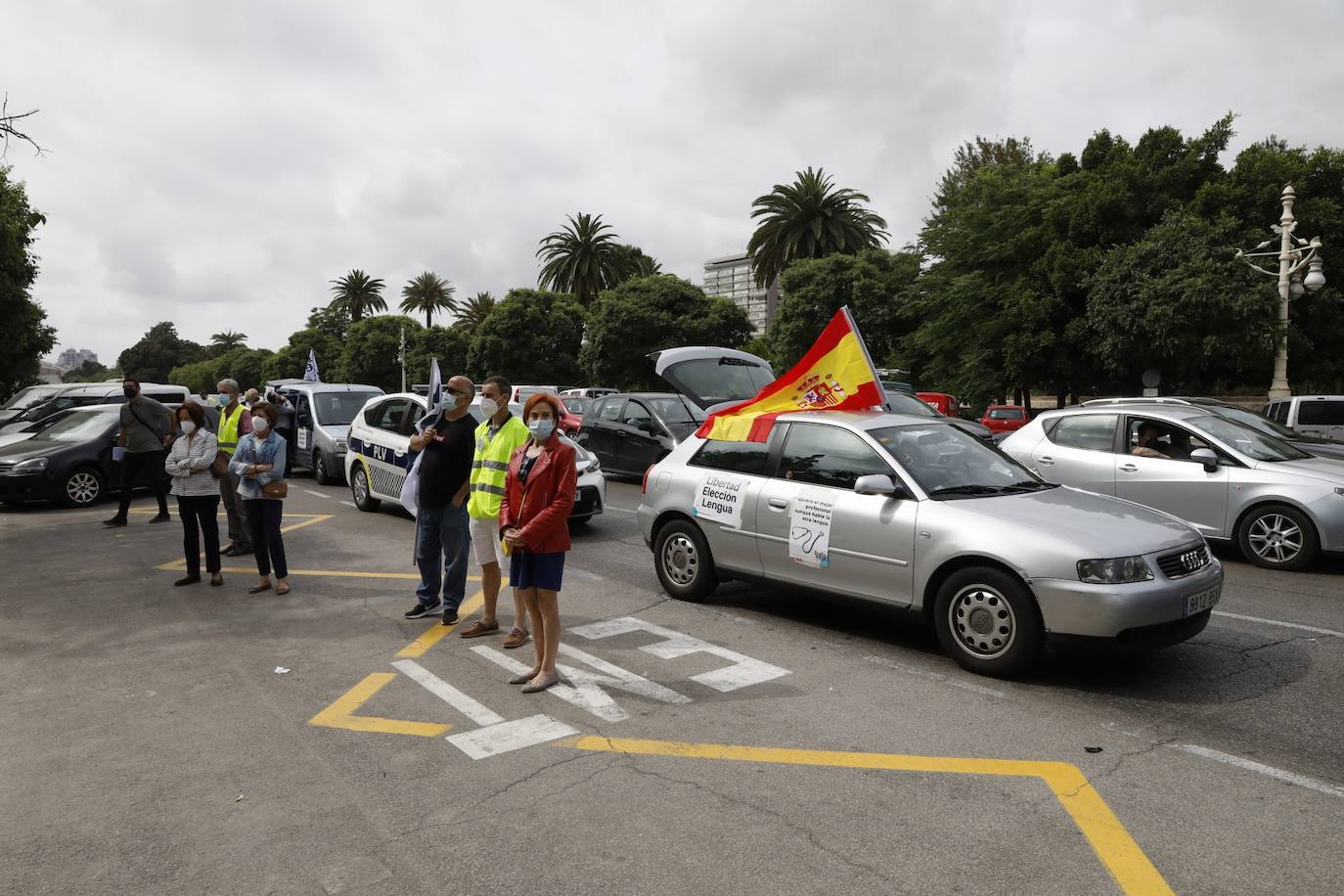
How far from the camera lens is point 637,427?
15477mm

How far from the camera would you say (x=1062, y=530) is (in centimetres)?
512

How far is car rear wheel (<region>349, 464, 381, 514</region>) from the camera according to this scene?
40.5 feet

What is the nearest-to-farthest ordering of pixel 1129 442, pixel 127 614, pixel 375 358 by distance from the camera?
1. pixel 127 614
2. pixel 1129 442
3. pixel 375 358

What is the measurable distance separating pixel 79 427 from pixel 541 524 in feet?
40.9

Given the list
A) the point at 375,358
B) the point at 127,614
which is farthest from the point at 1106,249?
the point at 375,358

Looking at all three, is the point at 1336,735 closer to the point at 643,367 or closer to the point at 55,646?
the point at 55,646

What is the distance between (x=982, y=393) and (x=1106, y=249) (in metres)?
5.74

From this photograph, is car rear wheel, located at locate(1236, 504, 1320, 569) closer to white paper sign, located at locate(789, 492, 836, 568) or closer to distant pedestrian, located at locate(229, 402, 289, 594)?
white paper sign, located at locate(789, 492, 836, 568)

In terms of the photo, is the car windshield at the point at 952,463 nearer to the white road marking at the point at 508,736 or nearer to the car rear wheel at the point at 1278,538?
the white road marking at the point at 508,736

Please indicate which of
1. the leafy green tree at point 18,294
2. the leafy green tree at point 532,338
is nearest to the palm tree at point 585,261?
the leafy green tree at point 532,338

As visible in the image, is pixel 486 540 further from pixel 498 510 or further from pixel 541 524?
pixel 541 524

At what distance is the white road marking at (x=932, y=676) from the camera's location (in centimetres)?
502

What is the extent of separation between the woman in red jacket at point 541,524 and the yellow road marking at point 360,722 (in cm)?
69

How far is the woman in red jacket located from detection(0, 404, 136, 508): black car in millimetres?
11195
